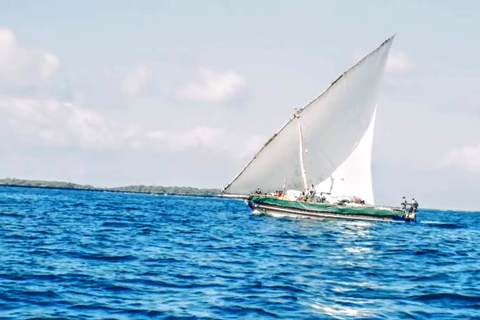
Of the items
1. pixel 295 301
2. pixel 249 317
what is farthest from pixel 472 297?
pixel 249 317

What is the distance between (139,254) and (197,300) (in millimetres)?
10560

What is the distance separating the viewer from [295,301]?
765 inches

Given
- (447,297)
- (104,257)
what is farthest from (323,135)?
(447,297)

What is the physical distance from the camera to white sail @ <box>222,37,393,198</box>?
203 ft

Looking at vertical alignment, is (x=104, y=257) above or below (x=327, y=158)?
below

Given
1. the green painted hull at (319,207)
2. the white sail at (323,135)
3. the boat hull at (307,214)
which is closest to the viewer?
the white sail at (323,135)

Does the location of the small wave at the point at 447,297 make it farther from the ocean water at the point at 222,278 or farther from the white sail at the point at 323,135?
the white sail at the point at 323,135

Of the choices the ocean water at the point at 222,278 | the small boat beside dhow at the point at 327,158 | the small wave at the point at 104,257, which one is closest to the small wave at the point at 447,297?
the ocean water at the point at 222,278

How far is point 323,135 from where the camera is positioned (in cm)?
6406

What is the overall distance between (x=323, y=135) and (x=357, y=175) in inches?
200

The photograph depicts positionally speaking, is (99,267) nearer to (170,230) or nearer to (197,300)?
(197,300)

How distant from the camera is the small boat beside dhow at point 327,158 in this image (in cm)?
6228

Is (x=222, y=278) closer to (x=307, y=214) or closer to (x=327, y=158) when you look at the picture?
(x=307, y=214)

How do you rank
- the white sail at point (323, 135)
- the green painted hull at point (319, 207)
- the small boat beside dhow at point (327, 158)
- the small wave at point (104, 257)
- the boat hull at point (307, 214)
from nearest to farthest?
1. the small wave at point (104, 257)
2. the white sail at point (323, 135)
3. the small boat beside dhow at point (327, 158)
4. the green painted hull at point (319, 207)
5. the boat hull at point (307, 214)
